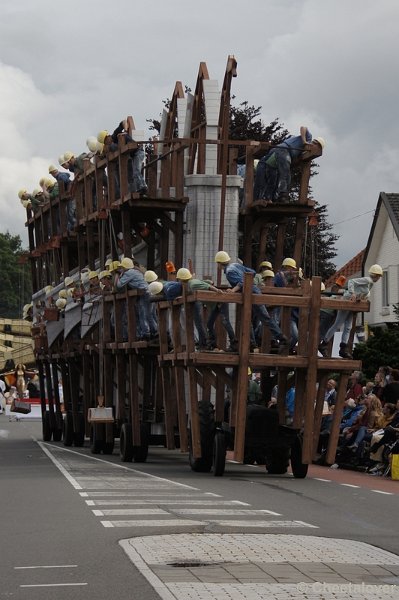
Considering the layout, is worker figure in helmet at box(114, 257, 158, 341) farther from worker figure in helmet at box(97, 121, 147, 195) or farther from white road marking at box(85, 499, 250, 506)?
white road marking at box(85, 499, 250, 506)

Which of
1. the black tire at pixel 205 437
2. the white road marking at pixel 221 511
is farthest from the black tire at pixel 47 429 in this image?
the white road marking at pixel 221 511

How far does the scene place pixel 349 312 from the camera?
23.7m

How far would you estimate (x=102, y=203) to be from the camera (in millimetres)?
30656

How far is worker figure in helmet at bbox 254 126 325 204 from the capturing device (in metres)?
26.8

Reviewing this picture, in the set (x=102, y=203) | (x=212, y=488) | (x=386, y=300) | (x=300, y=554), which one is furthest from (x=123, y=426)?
(x=386, y=300)

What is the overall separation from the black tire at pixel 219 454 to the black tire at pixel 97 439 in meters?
8.05

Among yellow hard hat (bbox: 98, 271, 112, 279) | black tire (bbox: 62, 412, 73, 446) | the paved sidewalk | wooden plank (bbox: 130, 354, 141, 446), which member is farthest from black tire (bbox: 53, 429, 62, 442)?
the paved sidewalk

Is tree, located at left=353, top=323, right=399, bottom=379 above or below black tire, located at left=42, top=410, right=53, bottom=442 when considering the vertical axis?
above

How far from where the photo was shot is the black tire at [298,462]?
23.3m

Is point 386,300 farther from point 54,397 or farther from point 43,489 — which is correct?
point 43,489

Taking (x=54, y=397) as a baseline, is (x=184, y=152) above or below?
above

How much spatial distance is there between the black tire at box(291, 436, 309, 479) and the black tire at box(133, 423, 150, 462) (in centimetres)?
495

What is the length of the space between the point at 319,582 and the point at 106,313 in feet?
66.3

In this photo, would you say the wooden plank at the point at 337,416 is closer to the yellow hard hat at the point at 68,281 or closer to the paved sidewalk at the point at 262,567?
the paved sidewalk at the point at 262,567
